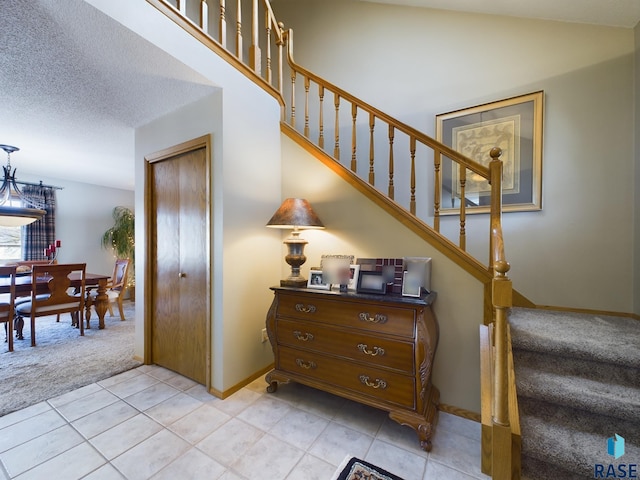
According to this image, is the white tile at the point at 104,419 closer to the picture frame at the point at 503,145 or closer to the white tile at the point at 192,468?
the white tile at the point at 192,468

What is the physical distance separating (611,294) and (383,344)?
1.99 metres

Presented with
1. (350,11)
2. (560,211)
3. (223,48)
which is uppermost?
(350,11)

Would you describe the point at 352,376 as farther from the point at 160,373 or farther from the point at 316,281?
the point at 160,373

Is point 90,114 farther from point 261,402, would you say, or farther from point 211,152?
point 261,402

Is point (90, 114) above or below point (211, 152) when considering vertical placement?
above

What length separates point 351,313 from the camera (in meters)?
1.75

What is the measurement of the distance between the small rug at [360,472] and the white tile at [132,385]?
5.76 ft

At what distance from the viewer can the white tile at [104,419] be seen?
1.65 m

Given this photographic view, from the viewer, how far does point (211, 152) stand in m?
2.08

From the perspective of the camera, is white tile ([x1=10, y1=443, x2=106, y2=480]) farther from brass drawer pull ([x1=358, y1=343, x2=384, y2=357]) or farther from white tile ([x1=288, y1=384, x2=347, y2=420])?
brass drawer pull ([x1=358, y1=343, x2=384, y2=357])

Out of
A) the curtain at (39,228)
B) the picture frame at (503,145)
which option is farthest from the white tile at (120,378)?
the curtain at (39,228)

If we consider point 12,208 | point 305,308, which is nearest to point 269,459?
point 305,308

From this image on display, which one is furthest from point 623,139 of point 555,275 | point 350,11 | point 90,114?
point 90,114

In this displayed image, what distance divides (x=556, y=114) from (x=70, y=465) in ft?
13.7
